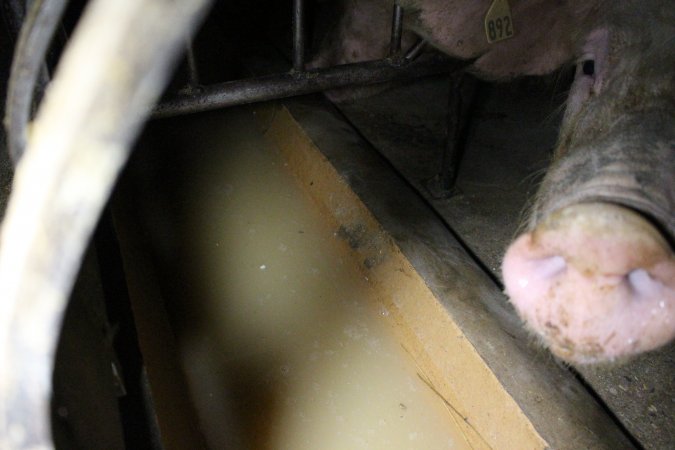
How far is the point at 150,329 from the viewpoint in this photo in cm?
143

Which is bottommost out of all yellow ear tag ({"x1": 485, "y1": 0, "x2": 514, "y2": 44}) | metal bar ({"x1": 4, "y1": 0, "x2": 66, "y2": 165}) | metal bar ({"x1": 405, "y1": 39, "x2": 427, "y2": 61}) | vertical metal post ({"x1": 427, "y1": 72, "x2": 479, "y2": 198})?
vertical metal post ({"x1": 427, "y1": 72, "x2": 479, "y2": 198})

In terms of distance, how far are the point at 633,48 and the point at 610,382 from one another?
2.65ft

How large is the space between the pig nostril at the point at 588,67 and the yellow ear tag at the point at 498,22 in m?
0.22

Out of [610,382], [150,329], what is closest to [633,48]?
[610,382]

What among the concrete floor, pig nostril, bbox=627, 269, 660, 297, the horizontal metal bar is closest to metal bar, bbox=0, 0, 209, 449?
pig nostril, bbox=627, 269, 660, 297

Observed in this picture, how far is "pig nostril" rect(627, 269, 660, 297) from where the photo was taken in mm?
776

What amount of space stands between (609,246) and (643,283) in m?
0.10

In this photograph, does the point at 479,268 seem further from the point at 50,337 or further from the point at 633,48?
the point at 50,337

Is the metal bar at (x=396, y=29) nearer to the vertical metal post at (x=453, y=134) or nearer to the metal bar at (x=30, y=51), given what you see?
the vertical metal post at (x=453, y=134)

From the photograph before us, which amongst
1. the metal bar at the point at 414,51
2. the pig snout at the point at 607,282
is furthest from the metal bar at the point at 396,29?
the pig snout at the point at 607,282

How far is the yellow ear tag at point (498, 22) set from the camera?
1.41 metres

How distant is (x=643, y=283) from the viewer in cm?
78

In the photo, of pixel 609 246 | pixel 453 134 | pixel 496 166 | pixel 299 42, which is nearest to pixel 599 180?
pixel 609 246

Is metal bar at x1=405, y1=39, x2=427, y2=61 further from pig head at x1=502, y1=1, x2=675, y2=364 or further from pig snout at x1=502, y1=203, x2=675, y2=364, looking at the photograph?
pig snout at x1=502, y1=203, x2=675, y2=364
